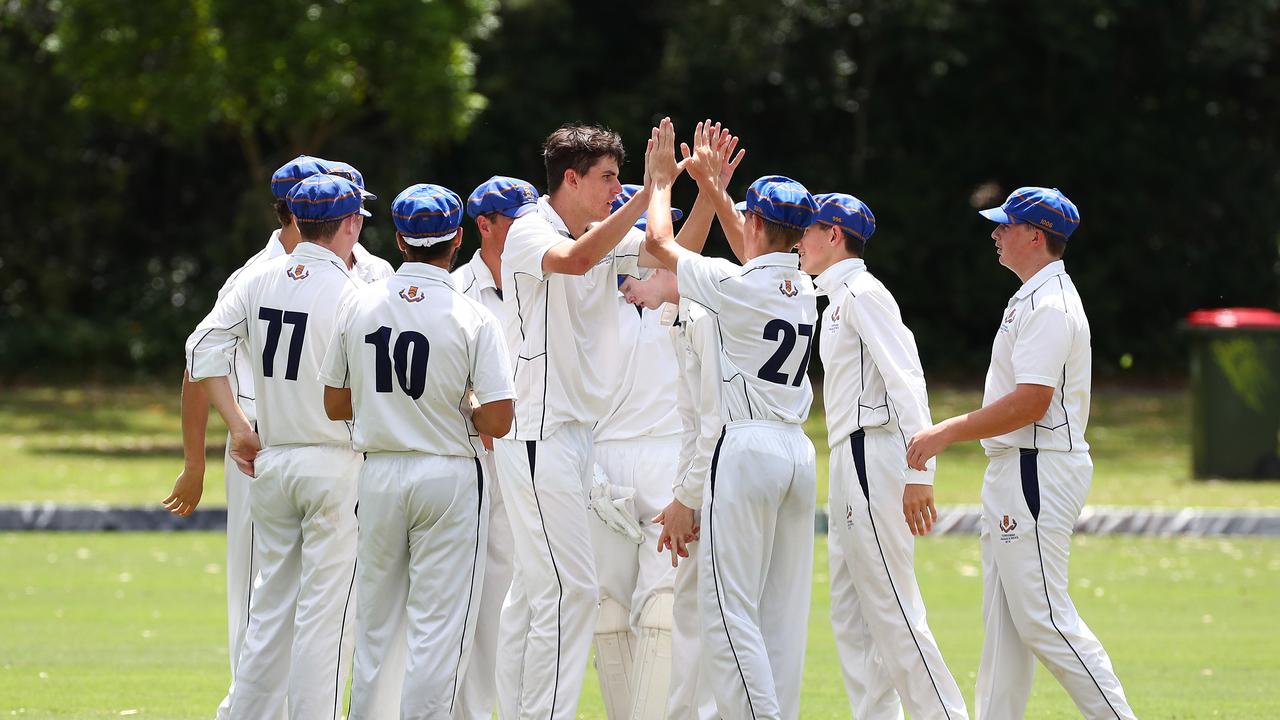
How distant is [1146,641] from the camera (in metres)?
10.6

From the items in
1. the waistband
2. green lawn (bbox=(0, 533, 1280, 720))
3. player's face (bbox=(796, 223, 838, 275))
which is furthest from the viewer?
green lawn (bbox=(0, 533, 1280, 720))

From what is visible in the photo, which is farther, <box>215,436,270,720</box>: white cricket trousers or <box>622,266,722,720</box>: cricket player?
<box>215,436,270,720</box>: white cricket trousers

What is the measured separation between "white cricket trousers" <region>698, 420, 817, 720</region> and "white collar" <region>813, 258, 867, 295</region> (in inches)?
37.7

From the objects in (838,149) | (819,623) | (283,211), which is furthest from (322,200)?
(838,149)

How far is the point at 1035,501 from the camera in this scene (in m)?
6.93

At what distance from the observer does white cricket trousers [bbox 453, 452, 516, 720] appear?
743 cm

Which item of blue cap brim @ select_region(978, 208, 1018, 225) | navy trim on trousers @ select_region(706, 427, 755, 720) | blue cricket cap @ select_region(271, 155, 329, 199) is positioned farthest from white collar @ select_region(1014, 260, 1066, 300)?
blue cricket cap @ select_region(271, 155, 329, 199)

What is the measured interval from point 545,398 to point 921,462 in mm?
1641

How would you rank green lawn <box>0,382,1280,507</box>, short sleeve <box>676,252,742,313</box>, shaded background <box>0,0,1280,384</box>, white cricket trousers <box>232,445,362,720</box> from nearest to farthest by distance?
short sleeve <box>676,252,742,313</box> < white cricket trousers <box>232,445,362,720</box> < green lawn <box>0,382,1280,507</box> < shaded background <box>0,0,1280,384</box>

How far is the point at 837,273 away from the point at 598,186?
4.02ft

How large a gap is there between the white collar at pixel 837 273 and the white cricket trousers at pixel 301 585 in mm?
2288

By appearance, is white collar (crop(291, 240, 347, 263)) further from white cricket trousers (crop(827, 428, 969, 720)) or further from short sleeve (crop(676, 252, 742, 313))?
white cricket trousers (crop(827, 428, 969, 720))

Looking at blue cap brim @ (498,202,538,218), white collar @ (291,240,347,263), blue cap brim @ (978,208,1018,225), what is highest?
blue cap brim @ (978,208,1018,225)

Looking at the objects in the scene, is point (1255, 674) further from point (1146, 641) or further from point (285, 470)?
point (285, 470)
